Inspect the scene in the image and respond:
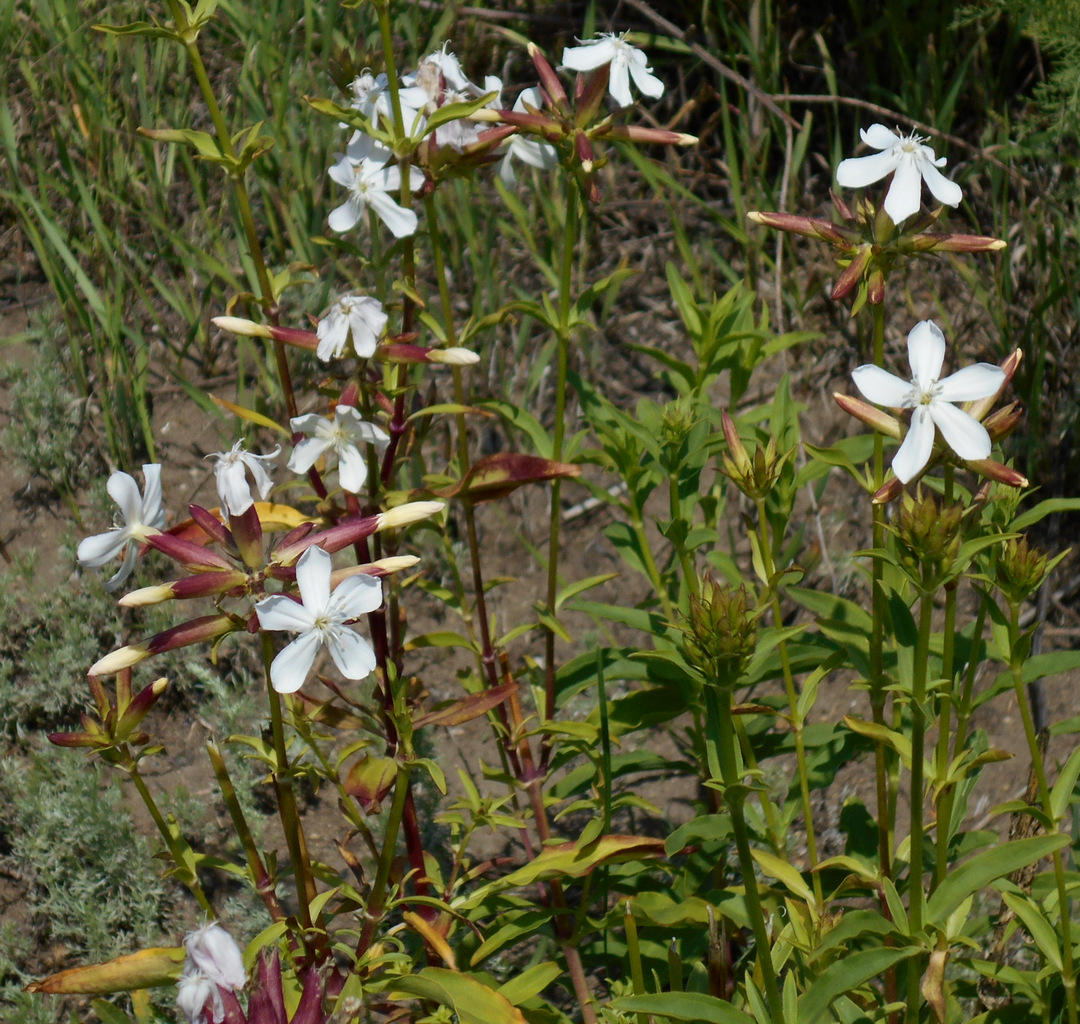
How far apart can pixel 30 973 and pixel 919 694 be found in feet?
6.27

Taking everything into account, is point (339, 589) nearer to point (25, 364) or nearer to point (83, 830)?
point (83, 830)

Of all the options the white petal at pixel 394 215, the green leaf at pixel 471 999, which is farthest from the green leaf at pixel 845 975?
the white petal at pixel 394 215

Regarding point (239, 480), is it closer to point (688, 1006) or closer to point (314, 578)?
point (314, 578)

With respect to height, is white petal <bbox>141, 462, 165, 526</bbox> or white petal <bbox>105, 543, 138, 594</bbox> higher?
white petal <bbox>141, 462, 165, 526</bbox>

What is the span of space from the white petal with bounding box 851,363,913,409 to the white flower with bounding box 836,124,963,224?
0.68ft

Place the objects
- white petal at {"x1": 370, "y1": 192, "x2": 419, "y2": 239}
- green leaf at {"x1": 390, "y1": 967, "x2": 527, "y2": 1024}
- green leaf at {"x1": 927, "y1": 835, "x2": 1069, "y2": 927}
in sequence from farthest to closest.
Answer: white petal at {"x1": 370, "y1": 192, "x2": 419, "y2": 239} → green leaf at {"x1": 390, "y1": 967, "x2": 527, "y2": 1024} → green leaf at {"x1": 927, "y1": 835, "x2": 1069, "y2": 927}

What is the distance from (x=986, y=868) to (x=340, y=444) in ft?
3.50

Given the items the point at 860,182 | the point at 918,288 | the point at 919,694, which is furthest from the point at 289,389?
the point at 918,288

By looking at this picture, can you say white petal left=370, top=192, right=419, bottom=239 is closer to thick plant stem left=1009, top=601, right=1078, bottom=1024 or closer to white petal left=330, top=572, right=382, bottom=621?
white petal left=330, top=572, right=382, bottom=621

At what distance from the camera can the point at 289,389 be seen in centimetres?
179

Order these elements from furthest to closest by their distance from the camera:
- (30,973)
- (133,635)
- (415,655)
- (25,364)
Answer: (25,364) → (415,655) → (133,635) → (30,973)

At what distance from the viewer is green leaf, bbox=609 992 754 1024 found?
1391mm

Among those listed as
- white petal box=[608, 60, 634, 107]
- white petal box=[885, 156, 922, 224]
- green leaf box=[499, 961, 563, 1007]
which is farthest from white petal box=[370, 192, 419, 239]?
green leaf box=[499, 961, 563, 1007]

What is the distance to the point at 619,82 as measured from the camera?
5.76ft
